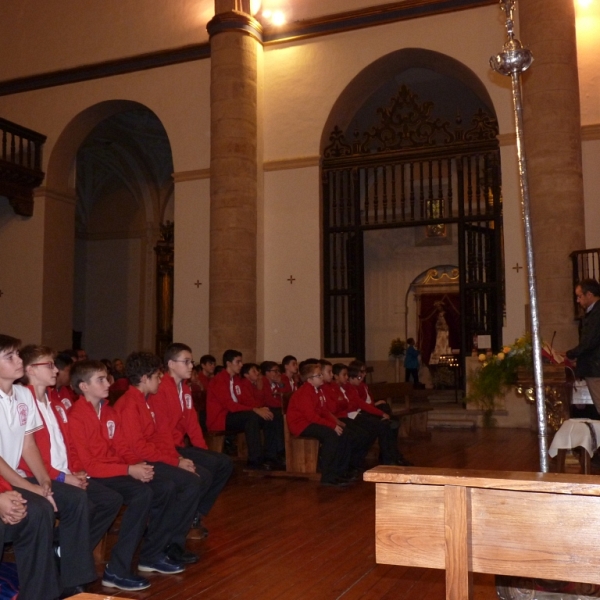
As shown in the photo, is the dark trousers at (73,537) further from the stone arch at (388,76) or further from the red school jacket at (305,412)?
the stone arch at (388,76)

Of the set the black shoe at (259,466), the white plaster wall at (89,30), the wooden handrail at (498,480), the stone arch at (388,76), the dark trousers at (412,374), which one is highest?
the white plaster wall at (89,30)

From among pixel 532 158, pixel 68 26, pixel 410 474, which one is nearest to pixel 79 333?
pixel 68 26

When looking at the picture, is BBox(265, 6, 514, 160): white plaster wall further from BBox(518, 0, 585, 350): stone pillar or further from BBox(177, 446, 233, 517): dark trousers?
BBox(177, 446, 233, 517): dark trousers

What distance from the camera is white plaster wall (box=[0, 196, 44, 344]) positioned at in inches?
536

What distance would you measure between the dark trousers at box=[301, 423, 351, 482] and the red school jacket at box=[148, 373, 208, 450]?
6.51 ft

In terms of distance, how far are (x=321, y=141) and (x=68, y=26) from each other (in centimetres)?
579

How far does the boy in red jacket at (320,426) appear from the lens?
7.04m

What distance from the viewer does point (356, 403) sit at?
820 cm

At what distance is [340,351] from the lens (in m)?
12.6

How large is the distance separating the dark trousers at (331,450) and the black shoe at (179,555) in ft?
8.91

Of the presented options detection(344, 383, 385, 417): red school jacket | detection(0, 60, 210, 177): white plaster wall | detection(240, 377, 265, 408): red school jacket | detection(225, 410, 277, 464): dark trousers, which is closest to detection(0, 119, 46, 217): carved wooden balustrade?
detection(0, 60, 210, 177): white plaster wall

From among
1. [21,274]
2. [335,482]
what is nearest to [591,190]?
[335,482]

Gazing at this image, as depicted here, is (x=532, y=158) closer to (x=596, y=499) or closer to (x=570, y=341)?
(x=570, y=341)

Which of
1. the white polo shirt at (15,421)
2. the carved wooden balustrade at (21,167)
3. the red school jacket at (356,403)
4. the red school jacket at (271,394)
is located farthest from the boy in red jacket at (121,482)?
the carved wooden balustrade at (21,167)
